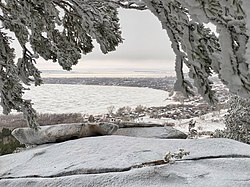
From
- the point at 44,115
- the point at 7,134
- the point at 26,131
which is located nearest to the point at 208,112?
the point at 44,115

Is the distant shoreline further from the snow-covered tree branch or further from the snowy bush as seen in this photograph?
the snow-covered tree branch

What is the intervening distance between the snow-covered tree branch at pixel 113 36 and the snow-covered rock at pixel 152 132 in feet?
8.04

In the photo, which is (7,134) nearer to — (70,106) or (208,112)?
(70,106)

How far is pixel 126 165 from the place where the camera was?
13.6 feet

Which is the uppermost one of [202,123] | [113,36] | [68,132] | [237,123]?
[113,36]

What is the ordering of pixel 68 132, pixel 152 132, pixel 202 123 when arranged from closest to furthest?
pixel 68 132 < pixel 152 132 < pixel 202 123

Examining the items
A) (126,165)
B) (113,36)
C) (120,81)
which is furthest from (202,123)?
(120,81)

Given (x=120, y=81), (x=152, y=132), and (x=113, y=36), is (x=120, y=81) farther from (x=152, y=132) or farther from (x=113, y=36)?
(x=113, y=36)

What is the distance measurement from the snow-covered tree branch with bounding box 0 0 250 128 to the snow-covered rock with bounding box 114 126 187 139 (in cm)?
245

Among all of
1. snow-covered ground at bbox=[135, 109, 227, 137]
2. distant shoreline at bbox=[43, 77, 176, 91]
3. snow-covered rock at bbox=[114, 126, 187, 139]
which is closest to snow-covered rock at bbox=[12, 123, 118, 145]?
snow-covered rock at bbox=[114, 126, 187, 139]

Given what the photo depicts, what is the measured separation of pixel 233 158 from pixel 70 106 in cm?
2444

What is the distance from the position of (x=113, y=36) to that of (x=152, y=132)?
11.2ft

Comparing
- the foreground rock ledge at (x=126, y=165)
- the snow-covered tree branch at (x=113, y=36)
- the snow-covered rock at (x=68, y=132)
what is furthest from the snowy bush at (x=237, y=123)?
the snow-covered tree branch at (x=113, y=36)

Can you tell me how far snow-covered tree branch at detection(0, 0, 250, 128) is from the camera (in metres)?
1.47
